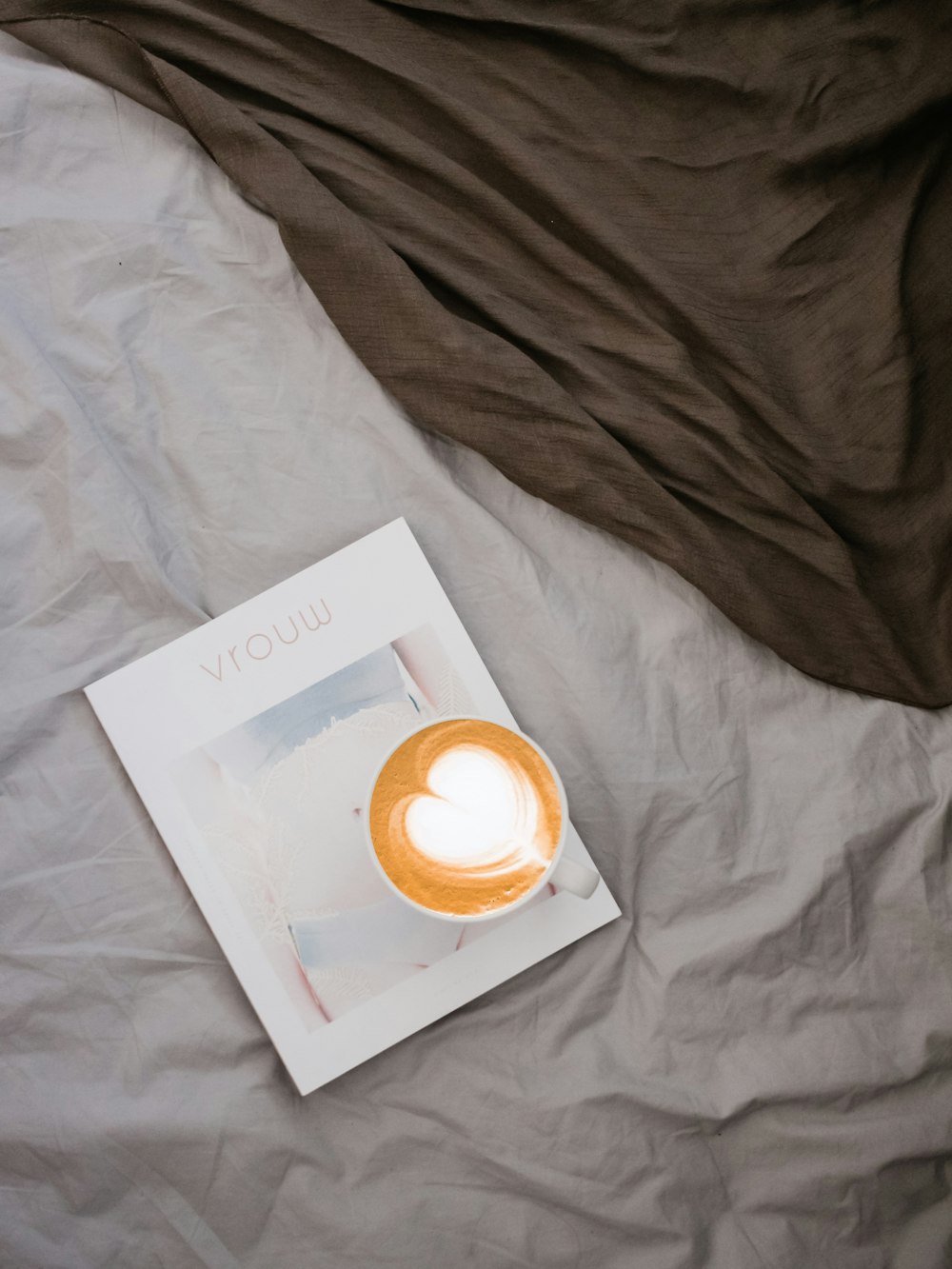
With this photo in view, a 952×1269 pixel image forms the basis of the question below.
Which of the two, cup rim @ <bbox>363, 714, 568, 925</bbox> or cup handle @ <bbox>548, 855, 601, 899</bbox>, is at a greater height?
cup rim @ <bbox>363, 714, 568, 925</bbox>

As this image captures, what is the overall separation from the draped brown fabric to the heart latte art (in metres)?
0.18

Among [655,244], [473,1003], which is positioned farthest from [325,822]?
[655,244]

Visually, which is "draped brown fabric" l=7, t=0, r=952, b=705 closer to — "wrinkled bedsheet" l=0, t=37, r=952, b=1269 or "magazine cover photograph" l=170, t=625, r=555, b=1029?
"wrinkled bedsheet" l=0, t=37, r=952, b=1269

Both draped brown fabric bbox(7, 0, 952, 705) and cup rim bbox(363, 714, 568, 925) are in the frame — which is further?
draped brown fabric bbox(7, 0, 952, 705)

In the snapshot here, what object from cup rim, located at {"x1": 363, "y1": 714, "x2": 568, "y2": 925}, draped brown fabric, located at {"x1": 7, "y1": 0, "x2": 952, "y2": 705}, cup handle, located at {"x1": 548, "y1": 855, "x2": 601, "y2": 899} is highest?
draped brown fabric, located at {"x1": 7, "y1": 0, "x2": 952, "y2": 705}

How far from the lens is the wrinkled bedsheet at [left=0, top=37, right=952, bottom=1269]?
25.3 inches

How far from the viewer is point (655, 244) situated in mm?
726

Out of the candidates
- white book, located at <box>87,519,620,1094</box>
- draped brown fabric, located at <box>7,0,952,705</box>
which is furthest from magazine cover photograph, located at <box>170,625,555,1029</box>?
draped brown fabric, located at <box>7,0,952,705</box>

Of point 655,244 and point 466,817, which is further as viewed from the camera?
point 655,244

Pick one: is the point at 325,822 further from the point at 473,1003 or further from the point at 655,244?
the point at 655,244

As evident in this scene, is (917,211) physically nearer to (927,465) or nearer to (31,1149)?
(927,465)

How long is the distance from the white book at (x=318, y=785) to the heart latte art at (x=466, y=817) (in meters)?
0.04

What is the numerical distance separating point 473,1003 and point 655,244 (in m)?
0.54

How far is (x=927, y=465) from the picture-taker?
71 centimetres
